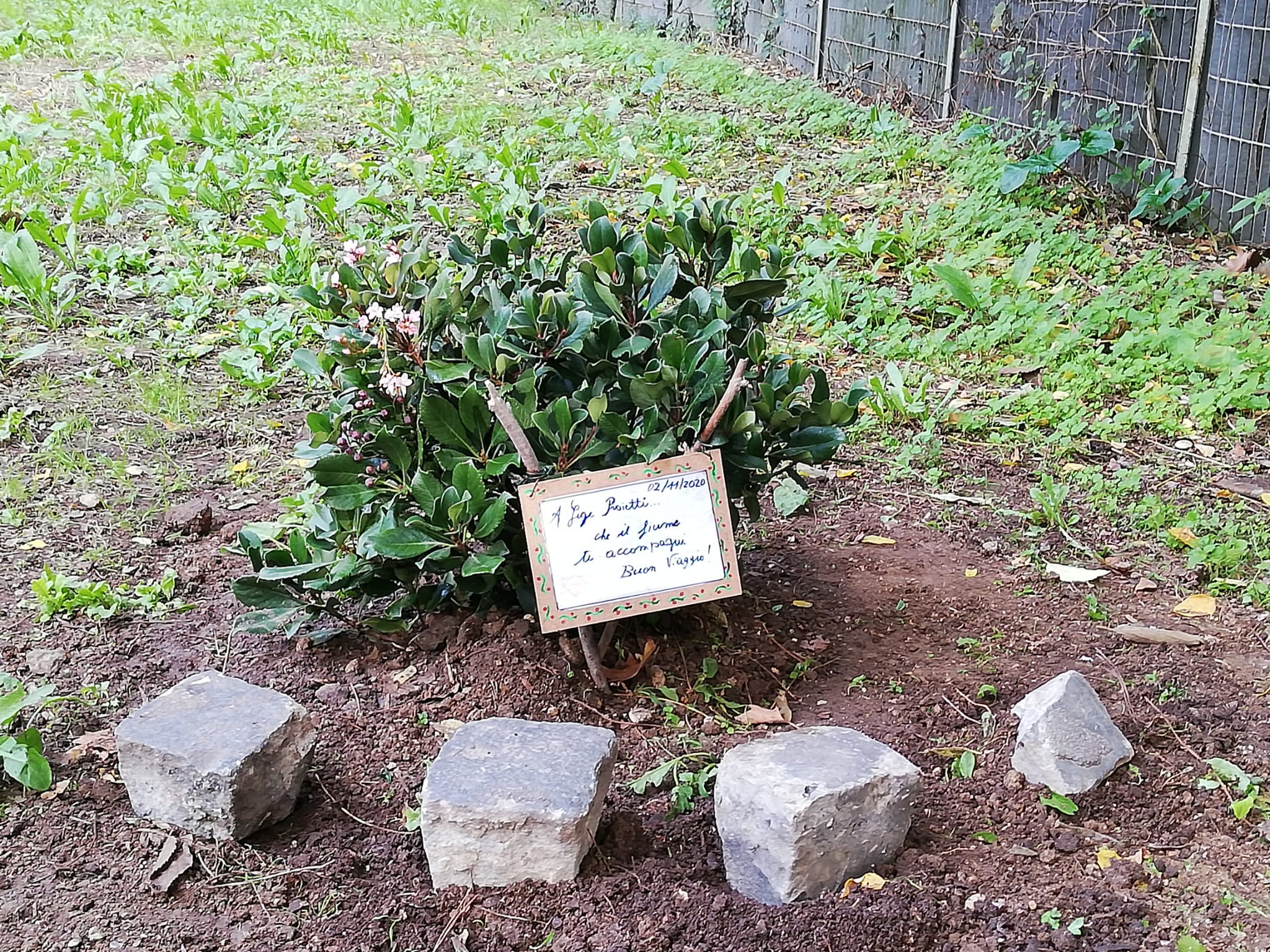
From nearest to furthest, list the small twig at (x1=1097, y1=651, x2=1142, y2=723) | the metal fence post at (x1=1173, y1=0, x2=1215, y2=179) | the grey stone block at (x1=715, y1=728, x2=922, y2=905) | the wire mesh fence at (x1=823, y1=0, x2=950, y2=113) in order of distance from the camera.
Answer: the grey stone block at (x1=715, y1=728, x2=922, y2=905) → the small twig at (x1=1097, y1=651, x2=1142, y2=723) → the metal fence post at (x1=1173, y1=0, x2=1215, y2=179) → the wire mesh fence at (x1=823, y1=0, x2=950, y2=113)

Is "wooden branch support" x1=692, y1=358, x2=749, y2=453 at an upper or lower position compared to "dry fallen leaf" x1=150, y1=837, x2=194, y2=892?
upper

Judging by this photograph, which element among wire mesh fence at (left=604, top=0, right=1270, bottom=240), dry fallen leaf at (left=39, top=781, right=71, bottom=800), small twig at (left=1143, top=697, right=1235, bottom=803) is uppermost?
wire mesh fence at (left=604, top=0, right=1270, bottom=240)

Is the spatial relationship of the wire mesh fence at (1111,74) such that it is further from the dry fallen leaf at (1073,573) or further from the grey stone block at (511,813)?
the grey stone block at (511,813)

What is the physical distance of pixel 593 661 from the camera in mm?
2396

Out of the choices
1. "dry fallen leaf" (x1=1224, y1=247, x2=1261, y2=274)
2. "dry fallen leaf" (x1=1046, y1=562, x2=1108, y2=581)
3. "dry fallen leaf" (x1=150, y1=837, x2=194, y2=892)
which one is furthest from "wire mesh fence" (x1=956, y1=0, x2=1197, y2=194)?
"dry fallen leaf" (x1=150, y1=837, x2=194, y2=892)

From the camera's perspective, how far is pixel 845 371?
4.52 meters

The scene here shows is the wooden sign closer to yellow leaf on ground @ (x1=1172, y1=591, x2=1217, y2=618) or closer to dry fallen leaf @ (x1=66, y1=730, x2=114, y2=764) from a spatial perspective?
dry fallen leaf @ (x1=66, y1=730, x2=114, y2=764)

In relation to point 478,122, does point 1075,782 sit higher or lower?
lower

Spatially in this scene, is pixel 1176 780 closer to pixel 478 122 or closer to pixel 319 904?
pixel 319 904

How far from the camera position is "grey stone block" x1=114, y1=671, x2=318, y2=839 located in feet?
6.48

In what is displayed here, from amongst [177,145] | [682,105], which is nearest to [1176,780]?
[177,145]

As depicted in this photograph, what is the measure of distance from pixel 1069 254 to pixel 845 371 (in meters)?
1.60

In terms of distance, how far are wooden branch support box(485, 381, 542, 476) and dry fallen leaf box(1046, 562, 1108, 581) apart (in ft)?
4.90

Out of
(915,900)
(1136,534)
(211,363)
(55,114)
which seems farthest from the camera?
(55,114)
